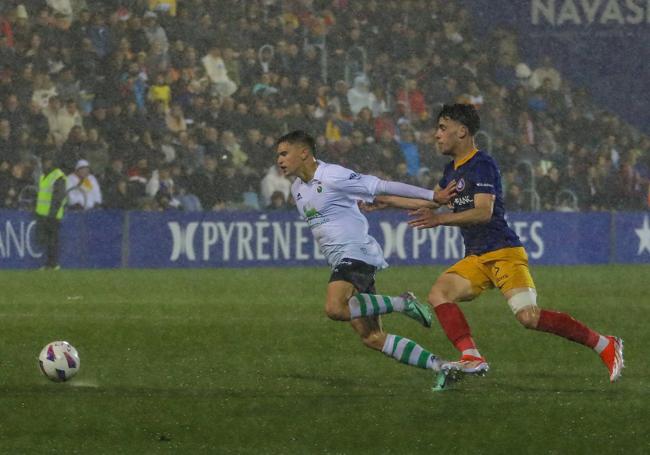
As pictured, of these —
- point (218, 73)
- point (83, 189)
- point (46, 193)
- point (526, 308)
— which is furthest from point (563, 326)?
point (218, 73)

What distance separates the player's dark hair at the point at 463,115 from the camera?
8.41 m

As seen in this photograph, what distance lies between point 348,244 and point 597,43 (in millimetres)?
22056

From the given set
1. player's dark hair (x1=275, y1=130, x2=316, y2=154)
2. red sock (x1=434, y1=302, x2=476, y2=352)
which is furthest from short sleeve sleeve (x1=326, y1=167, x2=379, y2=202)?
red sock (x1=434, y1=302, x2=476, y2=352)

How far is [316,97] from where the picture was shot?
2414 centimetres

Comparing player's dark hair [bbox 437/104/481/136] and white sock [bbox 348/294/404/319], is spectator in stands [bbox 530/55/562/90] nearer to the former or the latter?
player's dark hair [bbox 437/104/481/136]

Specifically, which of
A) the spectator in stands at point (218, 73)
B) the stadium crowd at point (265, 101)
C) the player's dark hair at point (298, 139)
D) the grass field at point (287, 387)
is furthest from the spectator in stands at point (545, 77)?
the player's dark hair at point (298, 139)

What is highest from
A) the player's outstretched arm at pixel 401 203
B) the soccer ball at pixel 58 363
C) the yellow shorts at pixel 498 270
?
the player's outstretched arm at pixel 401 203

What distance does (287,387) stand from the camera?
8.48m

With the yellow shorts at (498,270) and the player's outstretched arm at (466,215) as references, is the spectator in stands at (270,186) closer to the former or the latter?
the yellow shorts at (498,270)

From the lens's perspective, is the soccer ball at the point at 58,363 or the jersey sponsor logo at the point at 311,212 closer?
the soccer ball at the point at 58,363

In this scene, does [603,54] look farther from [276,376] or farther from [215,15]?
[276,376]

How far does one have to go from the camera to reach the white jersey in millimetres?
8594

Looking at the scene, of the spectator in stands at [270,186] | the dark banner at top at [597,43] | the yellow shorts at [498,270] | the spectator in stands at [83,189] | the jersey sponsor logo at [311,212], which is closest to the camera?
the yellow shorts at [498,270]

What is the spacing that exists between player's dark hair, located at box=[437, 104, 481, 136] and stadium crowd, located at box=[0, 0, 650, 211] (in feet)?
43.2
